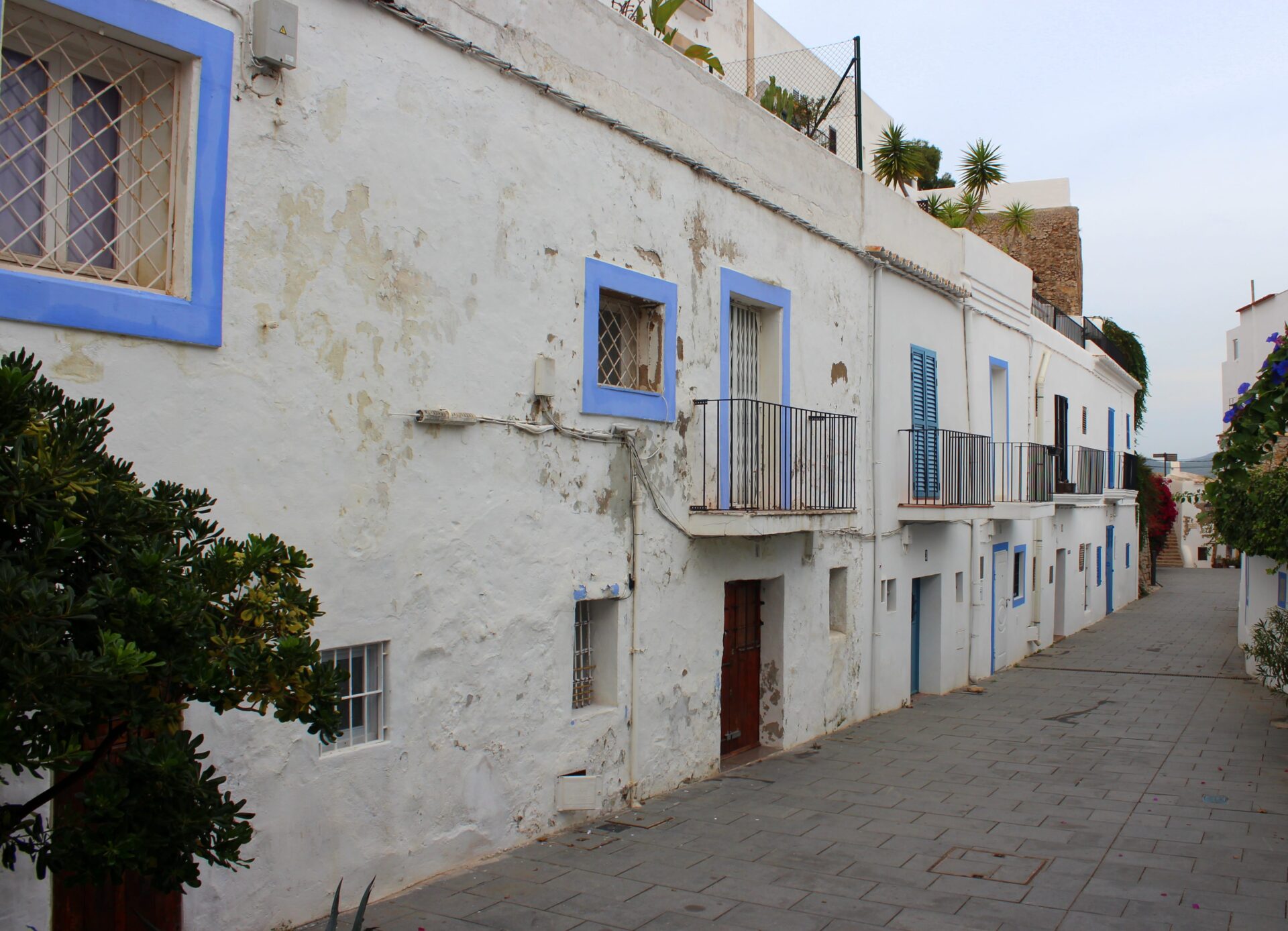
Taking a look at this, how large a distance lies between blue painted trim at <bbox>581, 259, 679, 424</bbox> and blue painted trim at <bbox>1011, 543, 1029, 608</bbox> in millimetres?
11781

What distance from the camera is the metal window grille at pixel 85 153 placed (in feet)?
16.4

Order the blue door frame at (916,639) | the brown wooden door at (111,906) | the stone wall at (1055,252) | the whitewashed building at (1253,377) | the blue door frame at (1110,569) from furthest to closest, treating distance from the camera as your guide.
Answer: the stone wall at (1055,252) < the blue door frame at (1110,569) < the whitewashed building at (1253,377) < the blue door frame at (916,639) < the brown wooden door at (111,906)

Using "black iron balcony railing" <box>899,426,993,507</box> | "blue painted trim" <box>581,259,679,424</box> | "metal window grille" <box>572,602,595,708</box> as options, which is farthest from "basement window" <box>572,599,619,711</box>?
"black iron balcony railing" <box>899,426,993,507</box>

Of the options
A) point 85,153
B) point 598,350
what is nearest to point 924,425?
point 598,350

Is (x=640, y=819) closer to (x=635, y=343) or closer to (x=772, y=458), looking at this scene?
(x=772, y=458)

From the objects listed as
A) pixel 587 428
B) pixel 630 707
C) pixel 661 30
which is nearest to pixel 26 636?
pixel 587 428

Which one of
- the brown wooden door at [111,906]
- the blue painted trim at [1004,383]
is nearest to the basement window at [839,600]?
the blue painted trim at [1004,383]

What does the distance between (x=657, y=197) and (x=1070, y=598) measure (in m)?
17.8

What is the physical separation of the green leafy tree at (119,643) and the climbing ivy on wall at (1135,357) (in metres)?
36.5

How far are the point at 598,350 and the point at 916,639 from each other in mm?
8651

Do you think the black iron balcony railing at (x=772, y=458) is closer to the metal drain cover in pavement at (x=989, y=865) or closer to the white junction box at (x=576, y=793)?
the white junction box at (x=576, y=793)

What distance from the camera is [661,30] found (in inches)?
421

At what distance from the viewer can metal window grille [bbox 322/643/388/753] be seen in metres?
6.43

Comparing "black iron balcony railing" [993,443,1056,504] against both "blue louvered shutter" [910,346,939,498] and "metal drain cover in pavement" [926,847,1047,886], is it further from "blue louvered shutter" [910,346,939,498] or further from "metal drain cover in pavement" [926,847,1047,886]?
"metal drain cover in pavement" [926,847,1047,886]
